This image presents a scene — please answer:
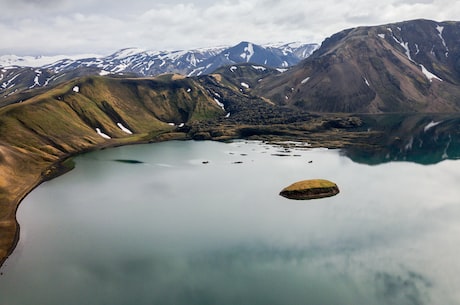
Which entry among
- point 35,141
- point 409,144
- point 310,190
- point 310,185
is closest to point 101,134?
point 35,141

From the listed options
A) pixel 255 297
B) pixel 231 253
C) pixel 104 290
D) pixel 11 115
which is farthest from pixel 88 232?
pixel 11 115

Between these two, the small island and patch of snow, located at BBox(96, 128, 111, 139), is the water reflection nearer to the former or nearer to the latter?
the small island

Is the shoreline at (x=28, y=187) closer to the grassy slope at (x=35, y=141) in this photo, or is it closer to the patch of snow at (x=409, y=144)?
the grassy slope at (x=35, y=141)

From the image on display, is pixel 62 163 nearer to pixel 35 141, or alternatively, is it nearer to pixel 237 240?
pixel 35 141

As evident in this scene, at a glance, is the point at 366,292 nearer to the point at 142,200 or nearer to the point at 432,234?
the point at 432,234

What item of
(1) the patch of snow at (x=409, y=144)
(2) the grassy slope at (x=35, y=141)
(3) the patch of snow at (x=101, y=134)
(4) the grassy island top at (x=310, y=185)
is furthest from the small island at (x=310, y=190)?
(3) the patch of snow at (x=101, y=134)

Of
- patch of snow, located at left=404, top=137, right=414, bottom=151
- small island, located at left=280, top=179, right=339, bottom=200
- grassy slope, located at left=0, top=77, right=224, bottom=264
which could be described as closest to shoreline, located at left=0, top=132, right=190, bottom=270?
grassy slope, located at left=0, top=77, right=224, bottom=264
